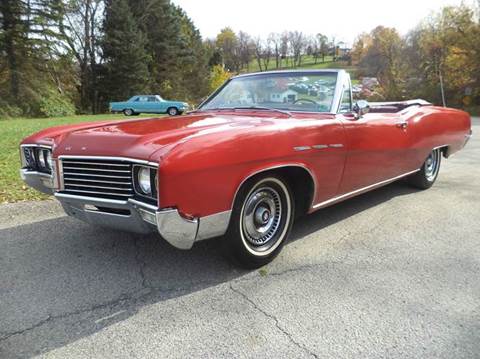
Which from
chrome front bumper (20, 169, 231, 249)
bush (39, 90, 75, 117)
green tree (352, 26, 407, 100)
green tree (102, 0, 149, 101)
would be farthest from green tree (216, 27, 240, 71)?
chrome front bumper (20, 169, 231, 249)

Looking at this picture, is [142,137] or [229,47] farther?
[229,47]

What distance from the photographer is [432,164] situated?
5977mm

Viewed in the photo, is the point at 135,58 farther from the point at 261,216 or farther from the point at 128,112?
the point at 261,216

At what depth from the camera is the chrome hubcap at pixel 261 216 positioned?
3.17 meters

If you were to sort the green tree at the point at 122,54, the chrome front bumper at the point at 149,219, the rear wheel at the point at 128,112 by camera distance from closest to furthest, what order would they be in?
the chrome front bumper at the point at 149,219 → the rear wheel at the point at 128,112 → the green tree at the point at 122,54

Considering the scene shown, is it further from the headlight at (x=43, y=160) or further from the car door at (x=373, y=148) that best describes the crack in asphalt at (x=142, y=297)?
the headlight at (x=43, y=160)

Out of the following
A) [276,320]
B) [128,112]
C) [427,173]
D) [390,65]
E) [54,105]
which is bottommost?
[128,112]

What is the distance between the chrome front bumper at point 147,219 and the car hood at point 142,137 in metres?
0.32

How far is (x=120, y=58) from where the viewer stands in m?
35.9

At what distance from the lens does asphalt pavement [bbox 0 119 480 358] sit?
7.66ft

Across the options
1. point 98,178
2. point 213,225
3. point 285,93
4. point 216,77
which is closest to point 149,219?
point 213,225

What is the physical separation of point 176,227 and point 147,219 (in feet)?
0.68

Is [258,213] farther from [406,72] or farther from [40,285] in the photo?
[406,72]

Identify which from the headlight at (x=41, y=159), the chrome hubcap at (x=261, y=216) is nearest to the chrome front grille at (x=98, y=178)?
the headlight at (x=41, y=159)
